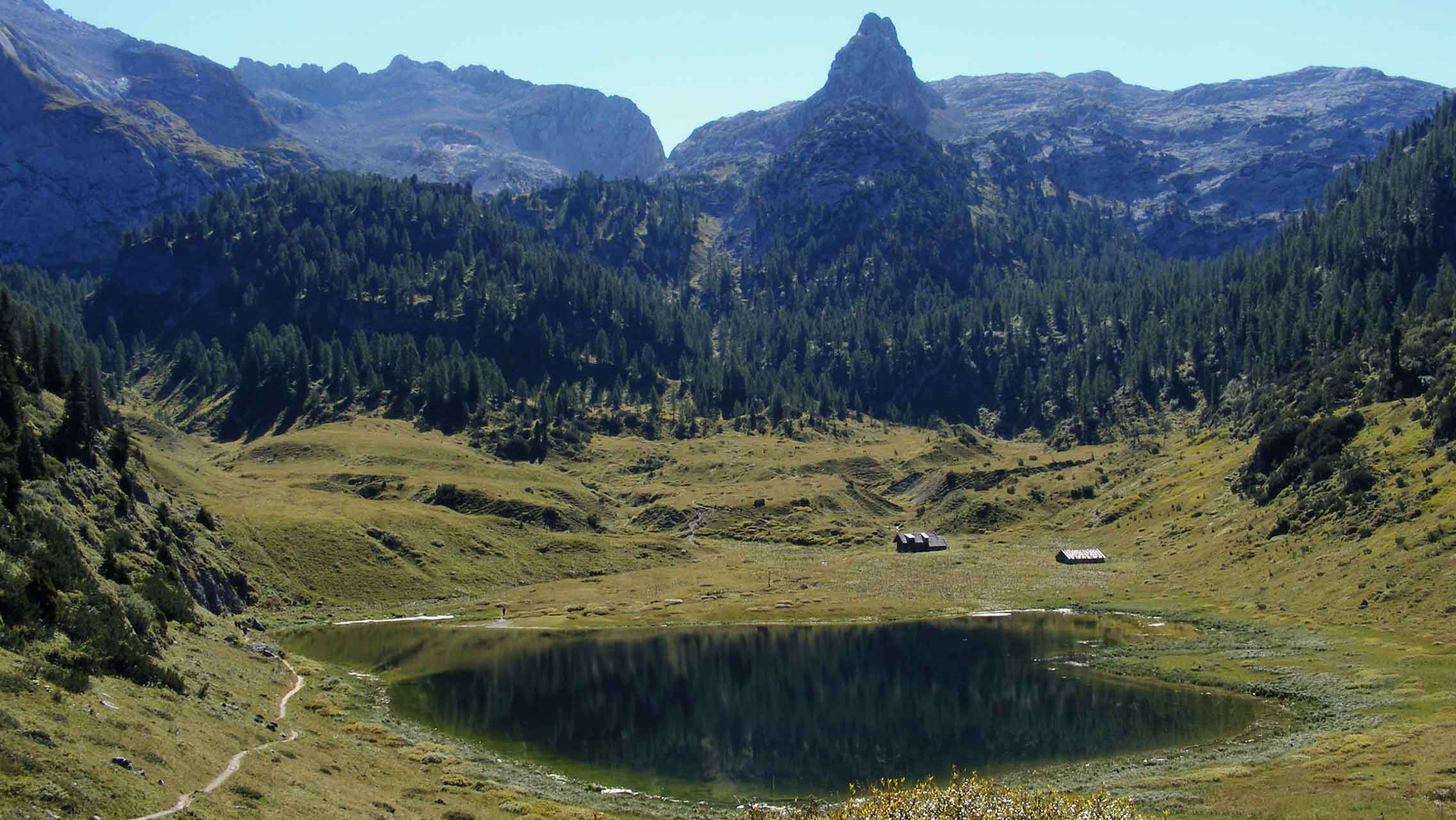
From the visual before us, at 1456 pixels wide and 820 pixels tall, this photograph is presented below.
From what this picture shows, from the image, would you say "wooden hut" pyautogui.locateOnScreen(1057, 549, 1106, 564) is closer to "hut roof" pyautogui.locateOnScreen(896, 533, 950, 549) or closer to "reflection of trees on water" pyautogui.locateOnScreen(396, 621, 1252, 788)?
"hut roof" pyautogui.locateOnScreen(896, 533, 950, 549)

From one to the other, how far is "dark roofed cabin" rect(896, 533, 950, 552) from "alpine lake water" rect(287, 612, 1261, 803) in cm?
6189

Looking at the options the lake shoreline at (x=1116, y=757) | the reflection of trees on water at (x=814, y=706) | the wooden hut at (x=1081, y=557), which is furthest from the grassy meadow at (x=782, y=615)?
the reflection of trees on water at (x=814, y=706)

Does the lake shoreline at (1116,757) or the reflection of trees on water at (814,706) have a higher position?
the lake shoreline at (1116,757)

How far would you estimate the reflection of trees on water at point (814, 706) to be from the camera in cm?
7012

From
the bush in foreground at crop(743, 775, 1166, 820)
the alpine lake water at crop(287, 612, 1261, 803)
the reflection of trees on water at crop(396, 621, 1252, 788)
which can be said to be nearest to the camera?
the bush in foreground at crop(743, 775, 1166, 820)

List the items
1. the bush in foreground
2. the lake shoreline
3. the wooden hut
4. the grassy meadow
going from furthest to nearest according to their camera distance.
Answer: the wooden hut
the lake shoreline
the grassy meadow
the bush in foreground

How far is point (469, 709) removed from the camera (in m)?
86.6

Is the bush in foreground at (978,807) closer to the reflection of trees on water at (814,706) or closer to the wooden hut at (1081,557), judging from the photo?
the reflection of trees on water at (814,706)

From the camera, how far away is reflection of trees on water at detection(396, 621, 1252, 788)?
2761 inches

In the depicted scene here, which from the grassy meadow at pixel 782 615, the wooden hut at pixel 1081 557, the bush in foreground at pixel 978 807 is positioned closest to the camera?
the bush in foreground at pixel 978 807

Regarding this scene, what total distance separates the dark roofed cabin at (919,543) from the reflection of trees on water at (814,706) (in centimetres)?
7161

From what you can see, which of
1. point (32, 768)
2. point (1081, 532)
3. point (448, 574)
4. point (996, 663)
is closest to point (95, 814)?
point (32, 768)

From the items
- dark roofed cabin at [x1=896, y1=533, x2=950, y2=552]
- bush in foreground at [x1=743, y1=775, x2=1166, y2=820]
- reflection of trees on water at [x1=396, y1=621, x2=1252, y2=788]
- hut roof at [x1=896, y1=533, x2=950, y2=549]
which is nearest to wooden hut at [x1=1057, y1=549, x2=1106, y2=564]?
dark roofed cabin at [x1=896, y1=533, x2=950, y2=552]

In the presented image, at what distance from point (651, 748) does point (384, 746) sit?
18.5 m
